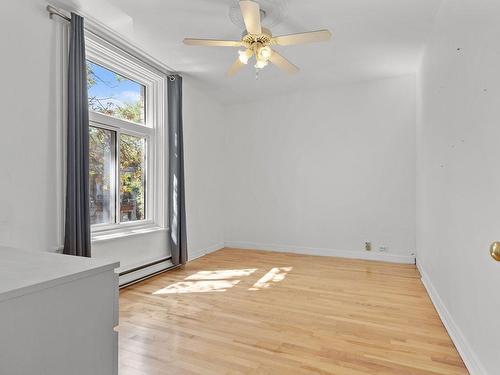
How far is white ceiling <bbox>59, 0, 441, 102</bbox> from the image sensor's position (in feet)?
8.35

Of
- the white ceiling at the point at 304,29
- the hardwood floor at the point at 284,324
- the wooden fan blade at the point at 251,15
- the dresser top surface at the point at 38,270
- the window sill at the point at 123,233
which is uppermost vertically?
the white ceiling at the point at 304,29

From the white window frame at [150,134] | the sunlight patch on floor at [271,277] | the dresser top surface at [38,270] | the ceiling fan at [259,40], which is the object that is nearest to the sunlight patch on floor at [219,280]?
the sunlight patch on floor at [271,277]

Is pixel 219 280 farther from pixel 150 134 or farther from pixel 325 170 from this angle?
pixel 325 170

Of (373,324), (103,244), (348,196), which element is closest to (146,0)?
(103,244)

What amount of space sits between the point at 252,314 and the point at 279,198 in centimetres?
270

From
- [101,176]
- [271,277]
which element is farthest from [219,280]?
[101,176]

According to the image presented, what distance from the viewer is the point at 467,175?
1850 millimetres

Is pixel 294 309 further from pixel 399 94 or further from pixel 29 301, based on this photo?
pixel 399 94

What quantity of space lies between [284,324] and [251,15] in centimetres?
239

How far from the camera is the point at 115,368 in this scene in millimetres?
1153

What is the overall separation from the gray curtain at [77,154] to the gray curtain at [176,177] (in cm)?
129

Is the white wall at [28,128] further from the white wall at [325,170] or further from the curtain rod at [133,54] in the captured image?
the white wall at [325,170]

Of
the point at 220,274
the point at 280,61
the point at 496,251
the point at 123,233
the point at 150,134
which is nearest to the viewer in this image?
the point at 496,251

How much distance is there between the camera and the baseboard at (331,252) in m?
4.13
